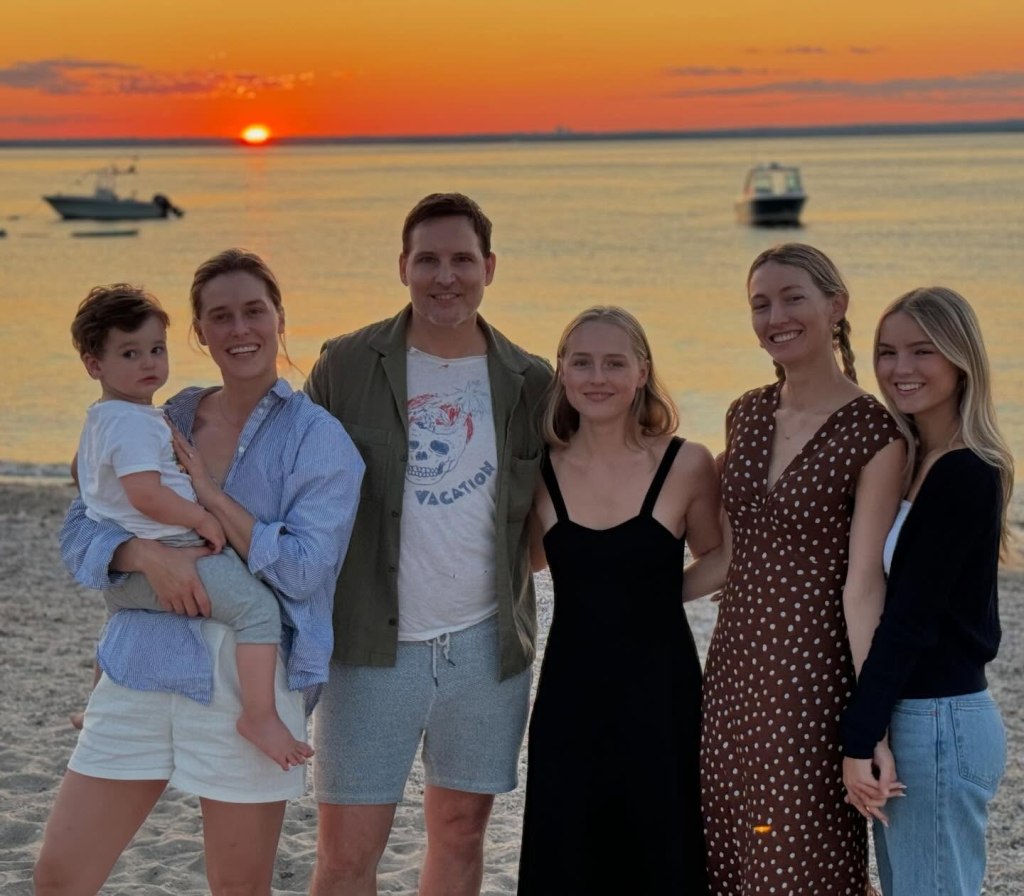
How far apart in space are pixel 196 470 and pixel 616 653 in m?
1.27

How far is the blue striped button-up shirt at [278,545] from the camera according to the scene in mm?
3561

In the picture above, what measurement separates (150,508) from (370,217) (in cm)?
7636

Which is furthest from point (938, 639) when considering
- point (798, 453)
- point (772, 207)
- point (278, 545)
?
point (772, 207)

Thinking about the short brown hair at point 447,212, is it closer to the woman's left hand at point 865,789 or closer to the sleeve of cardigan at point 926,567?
the sleeve of cardigan at point 926,567

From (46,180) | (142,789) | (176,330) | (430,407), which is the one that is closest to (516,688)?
(430,407)

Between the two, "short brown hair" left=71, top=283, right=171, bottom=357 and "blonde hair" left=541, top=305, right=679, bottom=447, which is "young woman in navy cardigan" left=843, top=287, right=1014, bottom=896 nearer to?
"blonde hair" left=541, top=305, right=679, bottom=447

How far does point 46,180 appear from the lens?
13312 centimetres

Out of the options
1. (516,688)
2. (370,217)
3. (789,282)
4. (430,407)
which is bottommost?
(516,688)

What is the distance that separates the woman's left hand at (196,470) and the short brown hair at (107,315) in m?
0.28

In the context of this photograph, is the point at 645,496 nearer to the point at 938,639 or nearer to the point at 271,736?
the point at 938,639

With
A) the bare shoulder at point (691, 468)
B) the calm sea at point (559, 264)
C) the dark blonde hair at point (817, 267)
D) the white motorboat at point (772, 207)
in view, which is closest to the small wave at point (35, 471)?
the calm sea at point (559, 264)

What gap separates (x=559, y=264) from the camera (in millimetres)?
49812

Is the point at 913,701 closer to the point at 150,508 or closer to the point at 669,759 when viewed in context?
the point at 669,759

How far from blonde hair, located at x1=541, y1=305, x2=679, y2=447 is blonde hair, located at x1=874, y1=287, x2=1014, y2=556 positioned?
2.50ft
